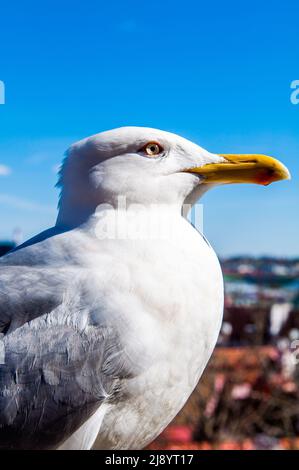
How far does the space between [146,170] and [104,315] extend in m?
0.33

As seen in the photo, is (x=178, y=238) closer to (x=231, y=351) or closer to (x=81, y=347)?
(x=81, y=347)

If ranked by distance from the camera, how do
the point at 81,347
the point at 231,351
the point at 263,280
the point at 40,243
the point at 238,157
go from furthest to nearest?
the point at 263,280
the point at 231,351
the point at 238,157
the point at 40,243
the point at 81,347

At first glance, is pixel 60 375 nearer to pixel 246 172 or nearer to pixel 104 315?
pixel 104 315

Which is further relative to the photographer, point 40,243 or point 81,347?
point 40,243

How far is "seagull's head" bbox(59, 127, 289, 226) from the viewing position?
1.14m

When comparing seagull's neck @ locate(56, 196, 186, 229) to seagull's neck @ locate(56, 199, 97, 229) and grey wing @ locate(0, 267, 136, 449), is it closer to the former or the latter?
seagull's neck @ locate(56, 199, 97, 229)

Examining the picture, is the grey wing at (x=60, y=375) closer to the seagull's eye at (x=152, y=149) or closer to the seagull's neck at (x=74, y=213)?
the seagull's neck at (x=74, y=213)

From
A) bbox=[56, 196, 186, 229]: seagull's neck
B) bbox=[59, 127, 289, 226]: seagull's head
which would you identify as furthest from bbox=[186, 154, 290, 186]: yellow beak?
bbox=[56, 196, 186, 229]: seagull's neck

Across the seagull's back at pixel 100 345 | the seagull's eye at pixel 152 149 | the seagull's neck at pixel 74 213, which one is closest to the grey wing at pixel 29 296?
the seagull's back at pixel 100 345

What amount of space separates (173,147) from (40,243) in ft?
1.12

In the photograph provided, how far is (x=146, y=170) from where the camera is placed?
1.20 m

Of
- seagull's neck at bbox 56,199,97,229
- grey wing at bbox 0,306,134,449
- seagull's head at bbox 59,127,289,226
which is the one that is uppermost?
seagull's head at bbox 59,127,289,226
